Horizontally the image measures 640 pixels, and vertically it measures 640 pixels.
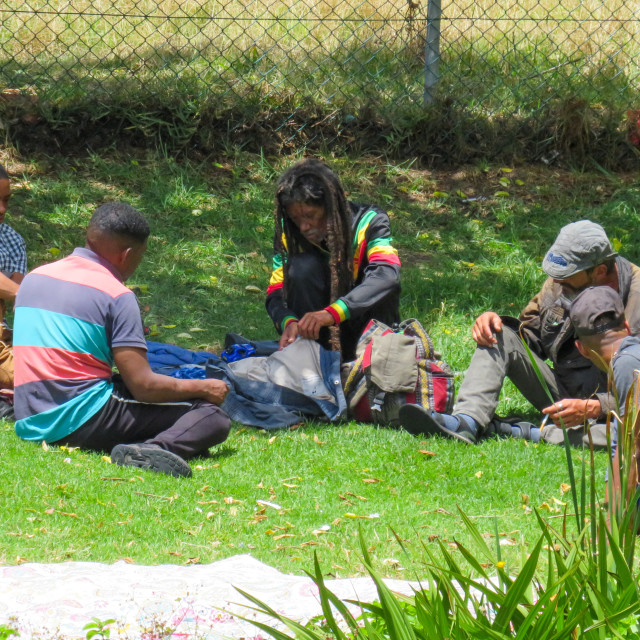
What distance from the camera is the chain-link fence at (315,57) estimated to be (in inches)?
358

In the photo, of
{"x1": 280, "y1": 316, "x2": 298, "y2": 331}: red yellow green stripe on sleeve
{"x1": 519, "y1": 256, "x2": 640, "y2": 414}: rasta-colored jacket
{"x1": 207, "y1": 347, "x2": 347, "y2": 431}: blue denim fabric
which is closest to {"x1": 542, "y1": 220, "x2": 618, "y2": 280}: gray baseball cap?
{"x1": 519, "y1": 256, "x2": 640, "y2": 414}: rasta-colored jacket

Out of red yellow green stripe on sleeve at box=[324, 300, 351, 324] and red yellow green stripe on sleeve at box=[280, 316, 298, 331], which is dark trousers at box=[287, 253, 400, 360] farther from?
red yellow green stripe on sleeve at box=[324, 300, 351, 324]

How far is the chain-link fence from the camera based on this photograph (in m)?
9.09

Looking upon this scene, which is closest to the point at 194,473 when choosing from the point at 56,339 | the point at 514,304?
the point at 56,339

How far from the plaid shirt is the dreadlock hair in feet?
4.98

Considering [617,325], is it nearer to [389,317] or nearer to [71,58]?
[389,317]

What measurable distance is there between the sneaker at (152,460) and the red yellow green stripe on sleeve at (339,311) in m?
1.43

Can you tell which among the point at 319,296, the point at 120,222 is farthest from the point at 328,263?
the point at 120,222

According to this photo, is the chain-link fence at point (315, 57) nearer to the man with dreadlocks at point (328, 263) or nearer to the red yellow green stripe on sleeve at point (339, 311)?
the man with dreadlocks at point (328, 263)

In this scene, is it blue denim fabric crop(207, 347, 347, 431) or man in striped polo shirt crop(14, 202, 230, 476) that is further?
blue denim fabric crop(207, 347, 347, 431)

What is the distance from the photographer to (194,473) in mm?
4051

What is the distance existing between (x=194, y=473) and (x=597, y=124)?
671 centimetres

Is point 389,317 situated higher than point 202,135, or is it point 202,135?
point 202,135

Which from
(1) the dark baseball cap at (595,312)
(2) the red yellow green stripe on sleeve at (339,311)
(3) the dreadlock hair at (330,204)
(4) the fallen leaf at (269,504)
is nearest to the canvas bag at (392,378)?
(2) the red yellow green stripe on sleeve at (339,311)
